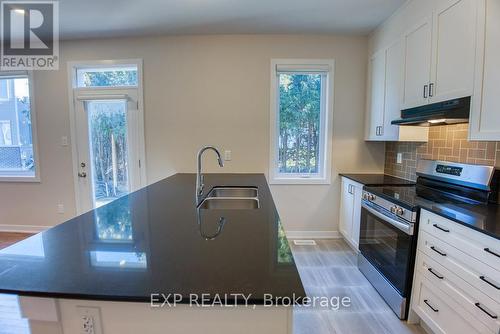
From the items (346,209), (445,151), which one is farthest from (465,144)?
(346,209)

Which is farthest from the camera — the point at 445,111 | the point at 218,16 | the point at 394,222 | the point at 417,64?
the point at 218,16

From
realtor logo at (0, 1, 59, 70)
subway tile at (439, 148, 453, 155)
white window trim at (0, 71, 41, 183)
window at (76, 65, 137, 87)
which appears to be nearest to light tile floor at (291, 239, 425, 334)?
subway tile at (439, 148, 453, 155)

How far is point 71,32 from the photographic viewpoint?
310 cm

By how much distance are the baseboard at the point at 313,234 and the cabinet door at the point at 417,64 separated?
6.04ft

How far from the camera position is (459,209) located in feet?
5.33

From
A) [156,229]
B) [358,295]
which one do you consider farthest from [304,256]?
[156,229]

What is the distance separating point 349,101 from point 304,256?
6.65ft

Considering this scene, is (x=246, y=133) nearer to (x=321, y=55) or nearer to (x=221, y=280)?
(x=321, y=55)

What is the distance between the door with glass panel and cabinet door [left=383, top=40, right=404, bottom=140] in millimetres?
3039

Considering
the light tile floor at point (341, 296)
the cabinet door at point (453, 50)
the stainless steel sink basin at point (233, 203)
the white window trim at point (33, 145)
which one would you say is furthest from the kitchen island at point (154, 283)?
the white window trim at point (33, 145)

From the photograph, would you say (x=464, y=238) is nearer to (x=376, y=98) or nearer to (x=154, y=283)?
(x=154, y=283)

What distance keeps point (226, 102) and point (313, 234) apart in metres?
2.11

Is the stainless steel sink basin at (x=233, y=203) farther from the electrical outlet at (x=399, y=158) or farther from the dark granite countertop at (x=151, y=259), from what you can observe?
the electrical outlet at (x=399, y=158)

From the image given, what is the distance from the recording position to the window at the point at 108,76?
3373 mm
